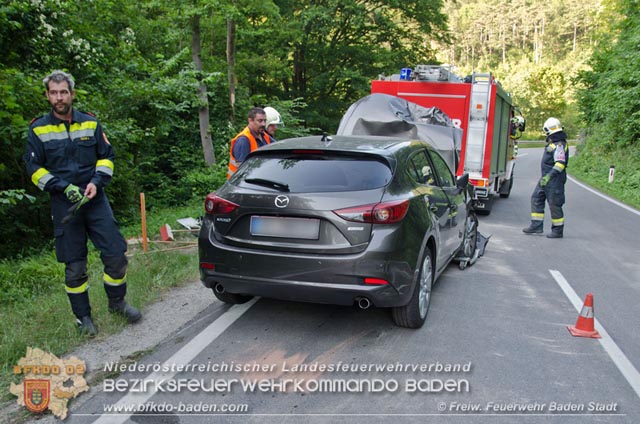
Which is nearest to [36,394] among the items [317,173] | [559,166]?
[317,173]

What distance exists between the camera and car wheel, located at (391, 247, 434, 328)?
429 cm

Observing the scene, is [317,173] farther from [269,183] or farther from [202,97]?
[202,97]

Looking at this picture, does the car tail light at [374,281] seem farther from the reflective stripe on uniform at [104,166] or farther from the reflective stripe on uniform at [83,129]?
the reflective stripe on uniform at [83,129]

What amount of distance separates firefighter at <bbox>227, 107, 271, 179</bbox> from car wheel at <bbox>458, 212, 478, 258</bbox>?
2821 mm

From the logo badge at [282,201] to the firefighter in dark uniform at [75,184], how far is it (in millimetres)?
1439

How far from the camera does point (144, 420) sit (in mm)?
3010

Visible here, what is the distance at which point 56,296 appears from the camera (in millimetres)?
5176

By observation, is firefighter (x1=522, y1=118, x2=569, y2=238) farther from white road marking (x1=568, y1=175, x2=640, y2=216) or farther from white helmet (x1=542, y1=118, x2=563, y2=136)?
white road marking (x1=568, y1=175, x2=640, y2=216)

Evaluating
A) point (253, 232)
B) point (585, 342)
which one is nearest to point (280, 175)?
point (253, 232)

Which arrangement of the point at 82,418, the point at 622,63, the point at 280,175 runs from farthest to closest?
the point at 622,63 < the point at 280,175 < the point at 82,418

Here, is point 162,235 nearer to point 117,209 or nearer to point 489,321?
point 117,209

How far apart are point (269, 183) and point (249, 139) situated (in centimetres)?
238

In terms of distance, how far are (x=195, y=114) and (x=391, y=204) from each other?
13.8 m

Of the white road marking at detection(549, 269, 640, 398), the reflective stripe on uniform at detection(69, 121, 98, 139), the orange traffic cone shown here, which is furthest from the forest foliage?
the white road marking at detection(549, 269, 640, 398)
